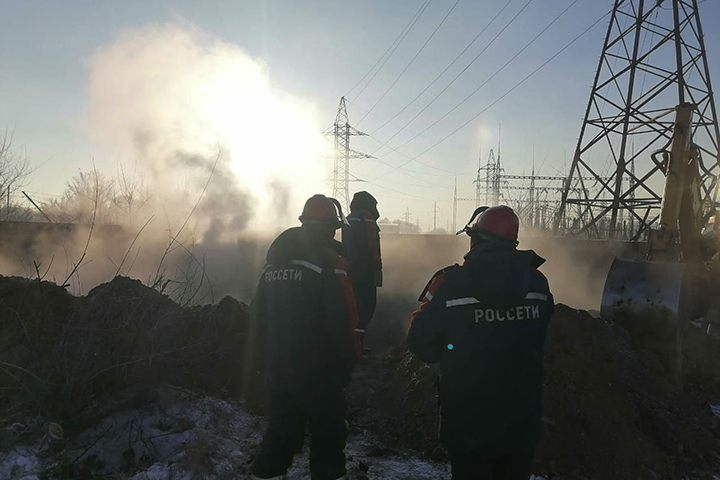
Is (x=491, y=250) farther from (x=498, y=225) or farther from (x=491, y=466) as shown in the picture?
(x=491, y=466)

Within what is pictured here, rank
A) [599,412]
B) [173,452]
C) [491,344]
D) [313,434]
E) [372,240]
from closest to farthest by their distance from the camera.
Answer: [491,344]
[313,434]
[173,452]
[599,412]
[372,240]

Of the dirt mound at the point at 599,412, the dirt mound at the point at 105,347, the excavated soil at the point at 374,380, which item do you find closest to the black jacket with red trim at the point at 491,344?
the dirt mound at the point at 599,412

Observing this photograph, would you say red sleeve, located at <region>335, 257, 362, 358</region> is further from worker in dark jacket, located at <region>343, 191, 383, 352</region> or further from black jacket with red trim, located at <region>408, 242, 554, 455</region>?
worker in dark jacket, located at <region>343, 191, 383, 352</region>

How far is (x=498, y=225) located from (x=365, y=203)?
352 cm

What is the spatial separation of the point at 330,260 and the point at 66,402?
2868mm

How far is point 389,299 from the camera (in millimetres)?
11977

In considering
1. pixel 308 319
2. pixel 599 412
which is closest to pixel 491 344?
pixel 308 319

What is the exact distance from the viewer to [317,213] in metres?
2.96

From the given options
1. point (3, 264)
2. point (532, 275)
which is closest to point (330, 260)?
point (532, 275)

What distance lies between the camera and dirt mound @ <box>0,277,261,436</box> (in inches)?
150

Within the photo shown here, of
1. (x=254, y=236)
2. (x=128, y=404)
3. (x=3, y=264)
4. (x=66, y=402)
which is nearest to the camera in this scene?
(x=66, y=402)

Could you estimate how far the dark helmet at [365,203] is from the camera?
224 inches

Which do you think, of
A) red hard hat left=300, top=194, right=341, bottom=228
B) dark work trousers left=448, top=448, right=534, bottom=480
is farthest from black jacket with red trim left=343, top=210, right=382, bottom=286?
dark work trousers left=448, top=448, right=534, bottom=480

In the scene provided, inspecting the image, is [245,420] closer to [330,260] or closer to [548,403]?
[330,260]
